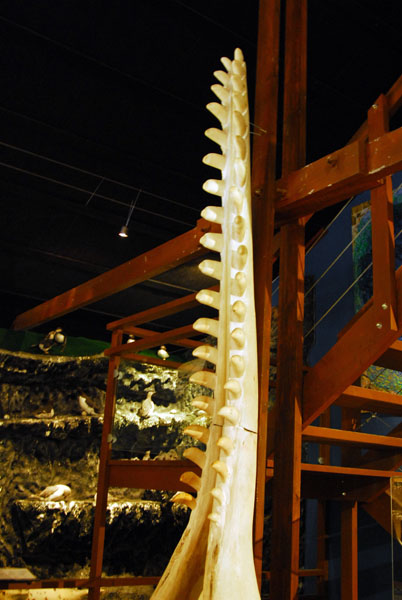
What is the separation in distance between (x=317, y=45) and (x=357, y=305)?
2.56m

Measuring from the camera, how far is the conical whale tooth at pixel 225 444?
132 cm

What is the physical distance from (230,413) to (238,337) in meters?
0.19

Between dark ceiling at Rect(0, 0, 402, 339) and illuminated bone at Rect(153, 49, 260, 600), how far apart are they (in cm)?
371

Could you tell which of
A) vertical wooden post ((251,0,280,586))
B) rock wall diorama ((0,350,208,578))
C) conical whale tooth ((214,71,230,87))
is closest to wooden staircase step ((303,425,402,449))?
vertical wooden post ((251,0,280,586))

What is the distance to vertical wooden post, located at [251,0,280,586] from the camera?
1.99 m

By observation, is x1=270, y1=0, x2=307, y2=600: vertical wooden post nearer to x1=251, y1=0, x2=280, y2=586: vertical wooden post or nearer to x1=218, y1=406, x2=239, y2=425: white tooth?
x1=251, y1=0, x2=280, y2=586: vertical wooden post

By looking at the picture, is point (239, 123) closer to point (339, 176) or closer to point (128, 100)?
point (339, 176)

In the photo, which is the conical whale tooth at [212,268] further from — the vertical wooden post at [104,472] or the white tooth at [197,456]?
the vertical wooden post at [104,472]

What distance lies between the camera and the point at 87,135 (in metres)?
5.78

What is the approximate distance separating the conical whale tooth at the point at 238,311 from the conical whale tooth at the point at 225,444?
0.29 metres

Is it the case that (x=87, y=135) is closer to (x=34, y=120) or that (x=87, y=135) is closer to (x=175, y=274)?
(x=34, y=120)

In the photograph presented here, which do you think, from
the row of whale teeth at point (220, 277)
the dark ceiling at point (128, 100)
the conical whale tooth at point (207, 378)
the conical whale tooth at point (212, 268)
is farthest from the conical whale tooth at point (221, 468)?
the dark ceiling at point (128, 100)

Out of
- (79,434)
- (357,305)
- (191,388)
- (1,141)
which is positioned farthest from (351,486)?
(79,434)

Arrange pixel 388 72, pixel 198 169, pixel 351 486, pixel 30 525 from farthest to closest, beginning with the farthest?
pixel 30 525 < pixel 198 169 < pixel 388 72 < pixel 351 486
